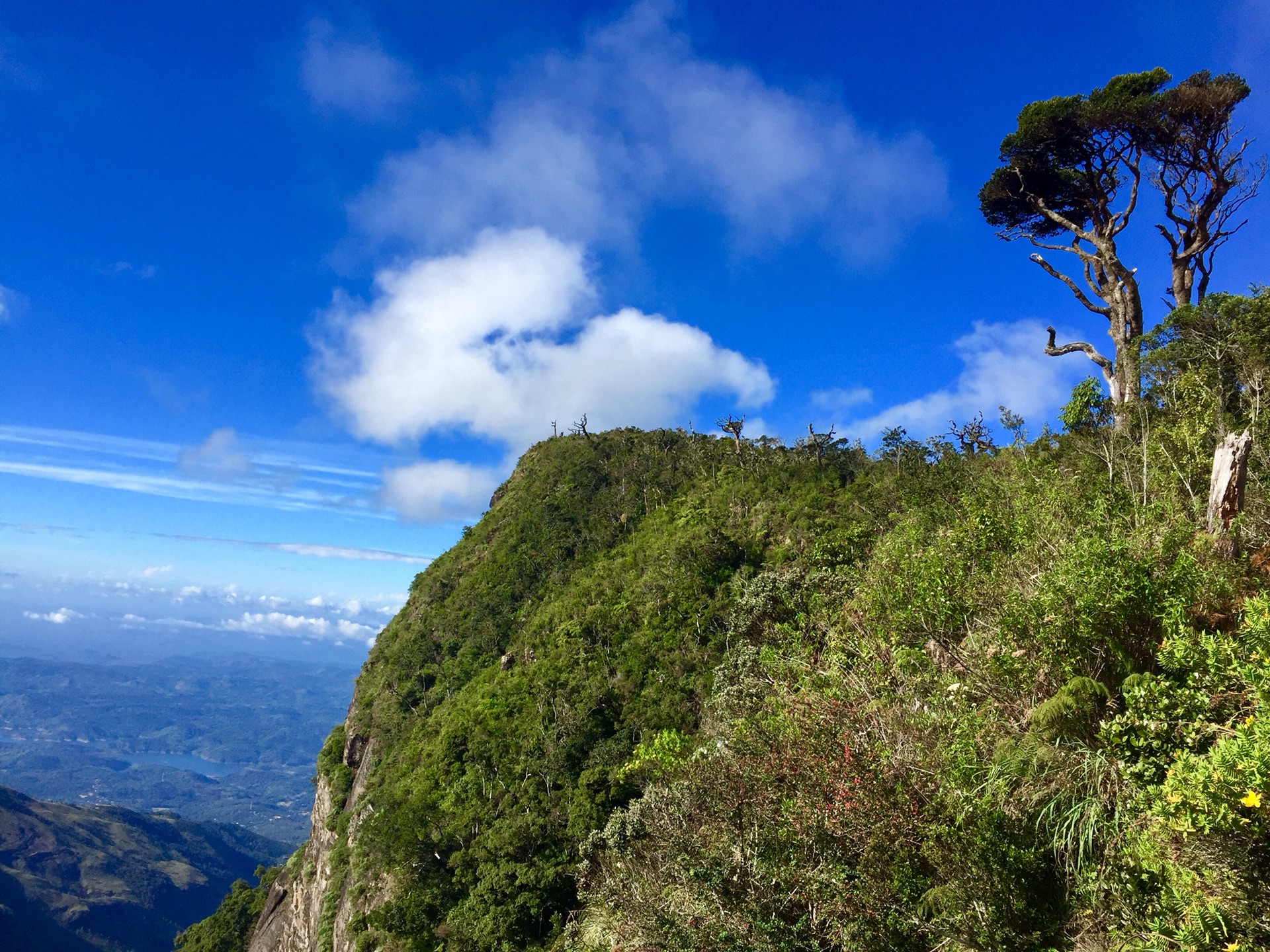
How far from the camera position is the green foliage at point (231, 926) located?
60.1 meters

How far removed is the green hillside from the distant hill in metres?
165

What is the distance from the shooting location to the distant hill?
456 feet

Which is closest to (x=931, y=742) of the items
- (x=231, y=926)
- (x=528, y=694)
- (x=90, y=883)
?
(x=528, y=694)

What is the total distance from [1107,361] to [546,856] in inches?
1358

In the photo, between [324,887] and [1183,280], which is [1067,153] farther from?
[324,887]

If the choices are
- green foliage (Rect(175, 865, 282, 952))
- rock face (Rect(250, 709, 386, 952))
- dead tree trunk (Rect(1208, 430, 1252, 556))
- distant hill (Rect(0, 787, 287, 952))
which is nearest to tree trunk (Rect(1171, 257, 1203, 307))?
dead tree trunk (Rect(1208, 430, 1252, 556))

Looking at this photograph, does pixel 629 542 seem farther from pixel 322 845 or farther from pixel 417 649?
pixel 322 845

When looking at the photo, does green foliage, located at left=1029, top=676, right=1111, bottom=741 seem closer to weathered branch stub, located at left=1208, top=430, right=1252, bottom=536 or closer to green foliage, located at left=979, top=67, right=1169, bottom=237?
weathered branch stub, located at left=1208, top=430, right=1252, bottom=536

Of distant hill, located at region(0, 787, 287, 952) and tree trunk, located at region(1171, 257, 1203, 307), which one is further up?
tree trunk, located at region(1171, 257, 1203, 307)

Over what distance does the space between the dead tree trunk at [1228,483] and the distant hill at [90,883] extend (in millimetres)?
199510

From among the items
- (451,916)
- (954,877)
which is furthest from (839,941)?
(451,916)

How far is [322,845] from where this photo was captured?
5122 cm

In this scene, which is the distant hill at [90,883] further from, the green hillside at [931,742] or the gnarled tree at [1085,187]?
the gnarled tree at [1085,187]

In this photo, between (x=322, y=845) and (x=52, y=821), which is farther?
(x=52, y=821)
